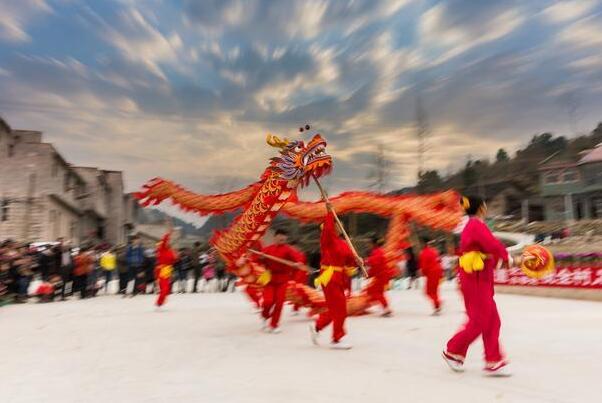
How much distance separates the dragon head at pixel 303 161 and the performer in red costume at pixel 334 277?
23.9 inches

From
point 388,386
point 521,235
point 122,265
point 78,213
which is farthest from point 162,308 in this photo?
point 521,235

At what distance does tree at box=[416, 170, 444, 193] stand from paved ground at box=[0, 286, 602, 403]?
117ft

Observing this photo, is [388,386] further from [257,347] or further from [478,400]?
[257,347]

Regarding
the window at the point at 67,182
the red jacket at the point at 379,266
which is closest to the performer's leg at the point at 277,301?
the red jacket at the point at 379,266

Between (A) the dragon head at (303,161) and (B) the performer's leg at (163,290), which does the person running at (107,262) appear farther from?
(A) the dragon head at (303,161)

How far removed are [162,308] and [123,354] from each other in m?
4.67

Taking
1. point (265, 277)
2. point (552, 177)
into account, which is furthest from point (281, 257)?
point (552, 177)

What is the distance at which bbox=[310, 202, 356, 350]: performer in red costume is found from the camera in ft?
18.1

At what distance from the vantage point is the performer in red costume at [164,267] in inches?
379

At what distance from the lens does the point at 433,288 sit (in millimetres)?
8625

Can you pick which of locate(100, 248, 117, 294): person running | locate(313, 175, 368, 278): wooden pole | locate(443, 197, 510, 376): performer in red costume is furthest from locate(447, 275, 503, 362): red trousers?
locate(100, 248, 117, 294): person running

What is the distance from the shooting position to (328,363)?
469cm

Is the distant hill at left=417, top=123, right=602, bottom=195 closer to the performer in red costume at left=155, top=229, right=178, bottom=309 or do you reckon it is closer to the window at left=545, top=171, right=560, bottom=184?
the window at left=545, top=171, right=560, bottom=184

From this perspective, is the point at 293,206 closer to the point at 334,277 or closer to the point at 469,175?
the point at 334,277
